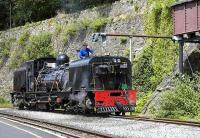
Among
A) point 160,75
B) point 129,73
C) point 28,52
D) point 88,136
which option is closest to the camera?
point 88,136

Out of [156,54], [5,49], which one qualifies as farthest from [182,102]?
[5,49]

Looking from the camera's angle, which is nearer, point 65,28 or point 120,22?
point 120,22

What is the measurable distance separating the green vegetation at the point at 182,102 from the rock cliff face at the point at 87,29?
38.6 ft

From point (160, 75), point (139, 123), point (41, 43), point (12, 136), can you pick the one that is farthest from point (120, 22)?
point (12, 136)

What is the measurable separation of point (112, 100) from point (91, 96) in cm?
104

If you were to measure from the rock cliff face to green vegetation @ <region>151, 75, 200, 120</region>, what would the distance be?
11755 millimetres

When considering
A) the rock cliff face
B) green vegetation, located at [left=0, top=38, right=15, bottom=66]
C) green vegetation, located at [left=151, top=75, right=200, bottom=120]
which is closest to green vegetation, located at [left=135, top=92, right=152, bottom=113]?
green vegetation, located at [left=151, top=75, right=200, bottom=120]

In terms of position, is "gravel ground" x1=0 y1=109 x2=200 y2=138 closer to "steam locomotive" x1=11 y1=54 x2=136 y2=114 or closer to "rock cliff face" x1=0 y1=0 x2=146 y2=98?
"steam locomotive" x1=11 y1=54 x2=136 y2=114

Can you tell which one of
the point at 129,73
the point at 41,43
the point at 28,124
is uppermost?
the point at 41,43

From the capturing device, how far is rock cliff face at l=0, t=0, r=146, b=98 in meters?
35.2

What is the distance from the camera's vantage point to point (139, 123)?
17484 millimetres

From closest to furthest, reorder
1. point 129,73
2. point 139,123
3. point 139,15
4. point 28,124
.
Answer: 1. point 139,123
2. point 28,124
3. point 129,73
4. point 139,15

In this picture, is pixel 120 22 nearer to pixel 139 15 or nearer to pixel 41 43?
pixel 139 15

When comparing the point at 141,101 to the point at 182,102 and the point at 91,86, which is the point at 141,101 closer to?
the point at 182,102
